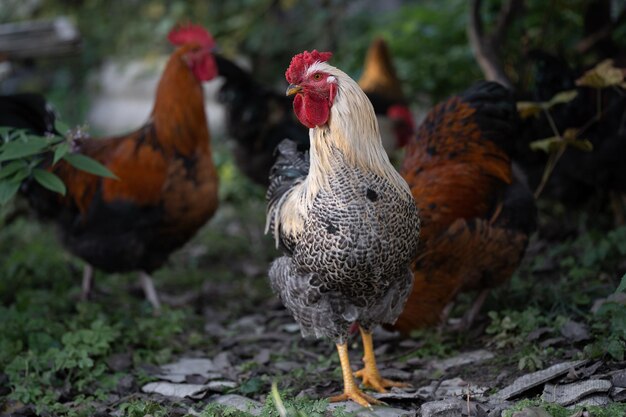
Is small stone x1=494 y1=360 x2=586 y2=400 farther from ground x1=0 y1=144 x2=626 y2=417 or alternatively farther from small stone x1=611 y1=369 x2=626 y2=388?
small stone x1=611 y1=369 x2=626 y2=388

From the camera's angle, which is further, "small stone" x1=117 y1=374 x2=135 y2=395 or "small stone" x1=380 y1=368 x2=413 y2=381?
"small stone" x1=380 y1=368 x2=413 y2=381

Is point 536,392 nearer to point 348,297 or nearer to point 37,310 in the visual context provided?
point 348,297

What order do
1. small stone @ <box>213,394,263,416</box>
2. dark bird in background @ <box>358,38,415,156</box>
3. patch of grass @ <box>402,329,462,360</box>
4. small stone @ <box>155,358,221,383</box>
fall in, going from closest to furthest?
small stone @ <box>213,394,263,416</box>, small stone @ <box>155,358,221,383</box>, patch of grass @ <box>402,329,462,360</box>, dark bird in background @ <box>358,38,415,156</box>

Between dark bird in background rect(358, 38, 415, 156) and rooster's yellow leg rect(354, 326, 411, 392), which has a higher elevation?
dark bird in background rect(358, 38, 415, 156)

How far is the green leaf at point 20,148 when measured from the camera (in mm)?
3807

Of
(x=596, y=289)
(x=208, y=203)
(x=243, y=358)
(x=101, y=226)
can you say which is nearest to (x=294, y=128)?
(x=208, y=203)

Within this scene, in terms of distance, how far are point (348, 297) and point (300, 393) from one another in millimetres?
688

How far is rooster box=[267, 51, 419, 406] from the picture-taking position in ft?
11.1

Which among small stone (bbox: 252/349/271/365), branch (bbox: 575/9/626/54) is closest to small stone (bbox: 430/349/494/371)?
small stone (bbox: 252/349/271/365)

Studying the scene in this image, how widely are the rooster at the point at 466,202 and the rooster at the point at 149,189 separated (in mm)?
1797

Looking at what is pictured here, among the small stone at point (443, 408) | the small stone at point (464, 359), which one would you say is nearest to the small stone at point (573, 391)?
the small stone at point (443, 408)

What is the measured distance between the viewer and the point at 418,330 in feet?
15.8

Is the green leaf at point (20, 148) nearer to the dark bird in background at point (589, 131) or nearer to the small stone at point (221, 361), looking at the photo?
the small stone at point (221, 361)

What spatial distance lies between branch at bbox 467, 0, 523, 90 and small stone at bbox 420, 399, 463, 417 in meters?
3.30
